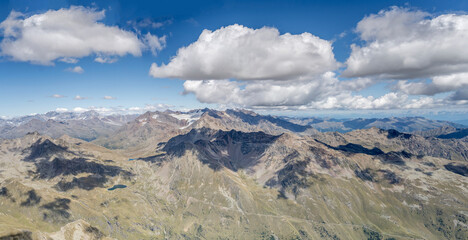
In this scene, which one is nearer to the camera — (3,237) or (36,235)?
(3,237)
